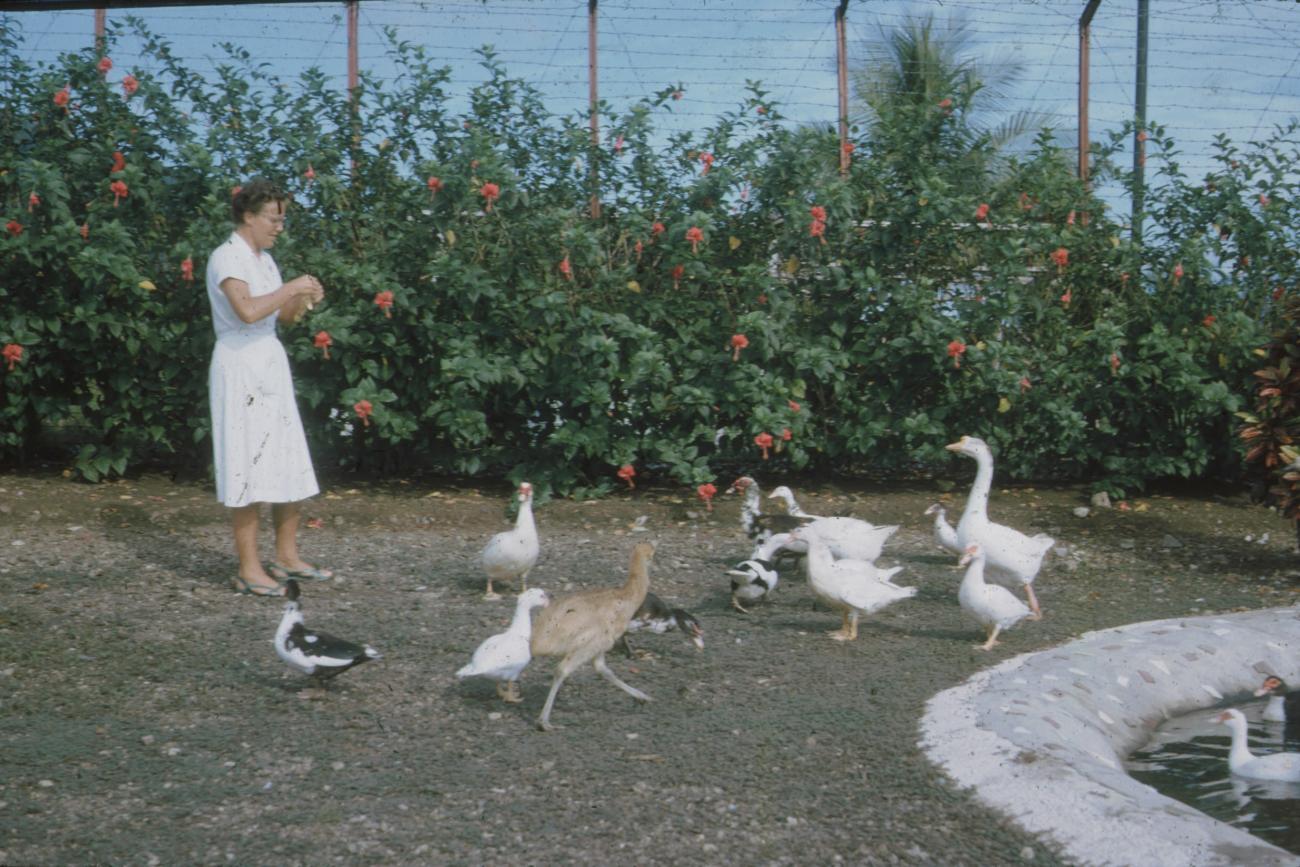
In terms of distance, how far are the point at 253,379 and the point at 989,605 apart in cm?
362

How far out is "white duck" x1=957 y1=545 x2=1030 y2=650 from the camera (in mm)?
6402

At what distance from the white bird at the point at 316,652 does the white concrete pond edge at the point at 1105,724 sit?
2130 mm

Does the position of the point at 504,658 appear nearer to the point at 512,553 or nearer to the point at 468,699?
the point at 468,699

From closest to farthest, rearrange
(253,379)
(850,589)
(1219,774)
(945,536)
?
1. (1219,774)
2. (850,589)
3. (253,379)
4. (945,536)

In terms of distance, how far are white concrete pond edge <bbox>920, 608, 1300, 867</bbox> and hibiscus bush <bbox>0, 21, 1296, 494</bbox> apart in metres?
3.34

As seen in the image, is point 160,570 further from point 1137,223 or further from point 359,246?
point 1137,223

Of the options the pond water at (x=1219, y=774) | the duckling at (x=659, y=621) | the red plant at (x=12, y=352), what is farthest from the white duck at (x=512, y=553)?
the red plant at (x=12, y=352)

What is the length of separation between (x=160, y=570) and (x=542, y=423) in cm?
310

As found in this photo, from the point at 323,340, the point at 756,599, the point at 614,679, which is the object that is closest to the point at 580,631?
the point at 614,679

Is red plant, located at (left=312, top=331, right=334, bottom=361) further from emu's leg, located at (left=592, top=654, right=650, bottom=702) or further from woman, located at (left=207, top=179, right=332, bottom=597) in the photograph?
emu's leg, located at (left=592, top=654, right=650, bottom=702)

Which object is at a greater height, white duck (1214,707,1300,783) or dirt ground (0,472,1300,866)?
dirt ground (0,472,1300,866)

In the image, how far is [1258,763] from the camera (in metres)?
5.08

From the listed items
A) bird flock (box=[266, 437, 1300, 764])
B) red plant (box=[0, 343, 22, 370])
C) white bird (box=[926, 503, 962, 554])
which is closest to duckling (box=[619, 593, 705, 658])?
bird flock (box=[266, 437, 1300, 764])

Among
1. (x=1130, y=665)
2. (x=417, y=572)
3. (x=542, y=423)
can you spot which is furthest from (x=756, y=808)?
(x=542, y=423)
